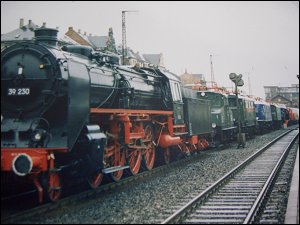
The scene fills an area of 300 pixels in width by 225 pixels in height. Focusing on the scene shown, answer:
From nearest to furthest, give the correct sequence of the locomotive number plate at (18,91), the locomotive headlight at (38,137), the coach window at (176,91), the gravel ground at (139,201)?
the gravel ground at (139,201)
the locomotive headlight at (38,137)
the locomotive number plate at (18,91)
the coach window at (176,91)

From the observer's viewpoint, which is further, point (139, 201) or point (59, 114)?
point (139, 201)

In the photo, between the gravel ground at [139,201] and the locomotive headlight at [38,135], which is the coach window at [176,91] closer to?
the gravel ground at [139,201]

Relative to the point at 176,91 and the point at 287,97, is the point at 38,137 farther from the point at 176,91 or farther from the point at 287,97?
the point at 287,97

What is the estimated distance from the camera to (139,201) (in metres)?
7.33

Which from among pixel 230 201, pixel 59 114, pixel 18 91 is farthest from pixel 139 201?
pixel 18 91

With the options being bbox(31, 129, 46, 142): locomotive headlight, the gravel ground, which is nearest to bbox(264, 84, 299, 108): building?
the gravel ground

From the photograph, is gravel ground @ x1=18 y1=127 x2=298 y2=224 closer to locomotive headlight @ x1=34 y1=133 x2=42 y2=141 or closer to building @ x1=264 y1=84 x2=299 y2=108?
locomotive headlight @ x1=34 y1=133 x2=42 y2=141

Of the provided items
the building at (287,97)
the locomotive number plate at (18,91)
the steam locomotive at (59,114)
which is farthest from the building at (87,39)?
the locomotive number plate at (18,91)

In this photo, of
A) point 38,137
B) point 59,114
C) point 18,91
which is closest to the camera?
point 38,137

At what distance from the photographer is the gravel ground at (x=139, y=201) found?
6051mm

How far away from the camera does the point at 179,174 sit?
415 inches

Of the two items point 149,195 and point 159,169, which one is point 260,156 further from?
point 149,195

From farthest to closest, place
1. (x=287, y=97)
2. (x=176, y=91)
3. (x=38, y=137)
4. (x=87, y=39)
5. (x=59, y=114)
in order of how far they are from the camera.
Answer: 1. (x=287, y=97)
2. (x=87, y=39)
3. (x=176, y=91)
4. (x=59, y=114)
5. (x=38, y=137)

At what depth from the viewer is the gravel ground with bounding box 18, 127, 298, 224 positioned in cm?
605
